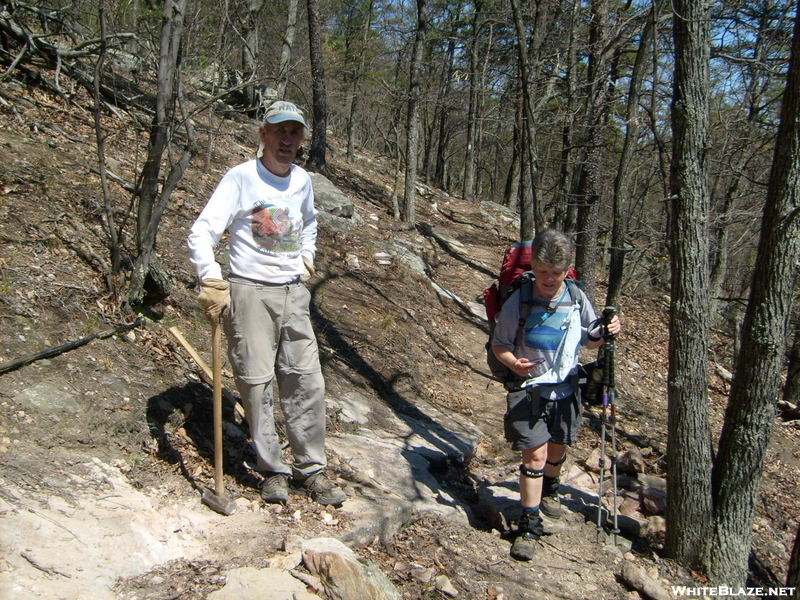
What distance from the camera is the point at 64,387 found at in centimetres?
365

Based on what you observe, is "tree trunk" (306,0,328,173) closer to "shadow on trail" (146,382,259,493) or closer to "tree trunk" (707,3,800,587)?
"shadow on trail" (146,382,259,493)

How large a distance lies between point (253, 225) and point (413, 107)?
9747 mm

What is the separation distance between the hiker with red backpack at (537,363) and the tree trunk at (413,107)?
361 inches

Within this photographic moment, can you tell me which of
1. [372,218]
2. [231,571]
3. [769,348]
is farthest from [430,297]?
[231,571]

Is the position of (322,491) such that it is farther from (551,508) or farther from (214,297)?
(551,508)

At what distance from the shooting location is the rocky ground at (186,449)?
2.84m

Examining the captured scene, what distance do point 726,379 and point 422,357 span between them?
6.55 metres

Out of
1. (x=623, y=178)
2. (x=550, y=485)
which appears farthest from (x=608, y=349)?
(x=623, y=178)

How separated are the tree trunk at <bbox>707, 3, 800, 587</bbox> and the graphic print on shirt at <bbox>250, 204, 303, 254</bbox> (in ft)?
8.88

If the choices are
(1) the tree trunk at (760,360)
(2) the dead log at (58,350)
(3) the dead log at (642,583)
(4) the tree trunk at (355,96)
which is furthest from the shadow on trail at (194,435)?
(4) the tree trunk at (355,96)

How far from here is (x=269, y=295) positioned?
11.1 feet

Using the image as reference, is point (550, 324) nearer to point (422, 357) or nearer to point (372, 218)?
point (422, 357)

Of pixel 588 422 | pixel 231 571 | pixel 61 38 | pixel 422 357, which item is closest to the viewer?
pixel 231 571

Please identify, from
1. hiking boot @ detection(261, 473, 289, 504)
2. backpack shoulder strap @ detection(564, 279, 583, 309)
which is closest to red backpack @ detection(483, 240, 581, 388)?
backpack shoulder strap @ detection(564, 279, 583, 309)
